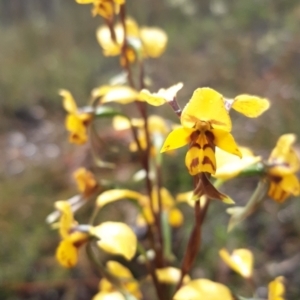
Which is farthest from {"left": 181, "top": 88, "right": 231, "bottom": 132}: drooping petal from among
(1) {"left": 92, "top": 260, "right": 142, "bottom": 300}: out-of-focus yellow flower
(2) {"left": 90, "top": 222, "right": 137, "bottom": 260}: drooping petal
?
(1) {"left": 92, "top": 260, "right": 142, "bottom": 300}: out-of-focus yellow flower

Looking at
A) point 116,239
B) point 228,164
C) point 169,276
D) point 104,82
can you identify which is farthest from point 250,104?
point 104,82

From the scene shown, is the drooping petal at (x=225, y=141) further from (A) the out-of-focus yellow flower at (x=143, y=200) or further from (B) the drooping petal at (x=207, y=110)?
(A) the out-of-focus yellow flower at (x=143, y=200)

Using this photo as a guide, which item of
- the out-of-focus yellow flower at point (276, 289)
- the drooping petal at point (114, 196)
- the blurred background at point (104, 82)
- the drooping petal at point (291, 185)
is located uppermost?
the drooping petal at point (291, 185)

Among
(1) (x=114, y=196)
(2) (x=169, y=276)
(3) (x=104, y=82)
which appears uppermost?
(1) (x=114, y=196)

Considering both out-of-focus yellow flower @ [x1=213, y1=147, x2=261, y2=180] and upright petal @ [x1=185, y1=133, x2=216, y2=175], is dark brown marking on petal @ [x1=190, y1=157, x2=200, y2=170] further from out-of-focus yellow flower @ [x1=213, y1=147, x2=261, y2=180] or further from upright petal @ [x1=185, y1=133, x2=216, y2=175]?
out-of-focus yellow flower @ [x1=213, y1=147, x2=261, y2=180]

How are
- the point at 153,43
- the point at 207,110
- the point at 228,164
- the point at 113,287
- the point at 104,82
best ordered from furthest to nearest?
1. the point at 104,82
2. the point at 153,43
3. the point at 113,287
4. the point at 228,164
5. the point at 207,110

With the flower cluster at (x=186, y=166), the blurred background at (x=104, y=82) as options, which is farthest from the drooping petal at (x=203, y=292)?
the blurred background at (x=104, y=82)

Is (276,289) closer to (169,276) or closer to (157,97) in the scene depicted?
(169,276)
